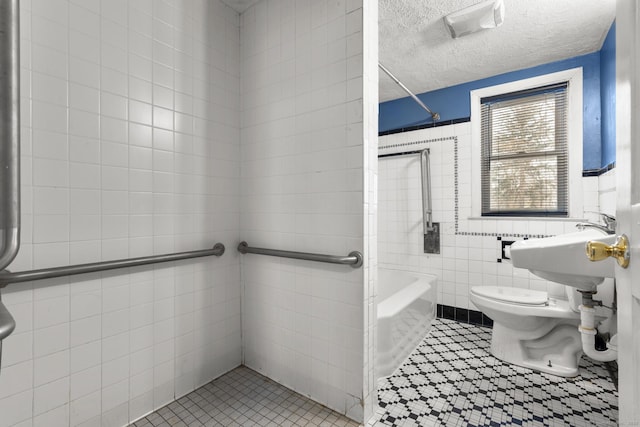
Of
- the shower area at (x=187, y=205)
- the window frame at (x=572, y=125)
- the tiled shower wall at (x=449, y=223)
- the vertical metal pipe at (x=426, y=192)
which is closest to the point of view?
the shower area at (x=187, y=205)

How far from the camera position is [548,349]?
181 cm

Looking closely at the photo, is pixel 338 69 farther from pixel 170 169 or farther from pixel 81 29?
pixel 81 29

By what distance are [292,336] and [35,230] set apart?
3.69 ft

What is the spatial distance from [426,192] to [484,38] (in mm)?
1185

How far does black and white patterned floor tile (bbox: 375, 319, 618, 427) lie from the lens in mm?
1351

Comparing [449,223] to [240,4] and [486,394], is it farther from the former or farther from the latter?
[240,4]

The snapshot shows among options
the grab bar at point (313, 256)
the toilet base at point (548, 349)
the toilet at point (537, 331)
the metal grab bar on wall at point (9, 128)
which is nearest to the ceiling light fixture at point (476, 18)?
the grab bar at point (313, 256)

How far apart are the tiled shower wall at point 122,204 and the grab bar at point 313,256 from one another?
6.2 inches

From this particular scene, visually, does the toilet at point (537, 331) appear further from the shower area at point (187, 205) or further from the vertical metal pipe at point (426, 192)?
the shower area at point (187, 205)

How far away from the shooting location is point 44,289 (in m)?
1.07

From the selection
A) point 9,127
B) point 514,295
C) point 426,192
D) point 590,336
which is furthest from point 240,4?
point 590,336

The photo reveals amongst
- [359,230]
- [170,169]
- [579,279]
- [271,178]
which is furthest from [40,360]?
[579,279]

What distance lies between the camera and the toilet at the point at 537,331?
1.73 meters

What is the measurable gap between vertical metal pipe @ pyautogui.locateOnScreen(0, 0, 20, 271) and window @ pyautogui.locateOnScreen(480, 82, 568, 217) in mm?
2734
